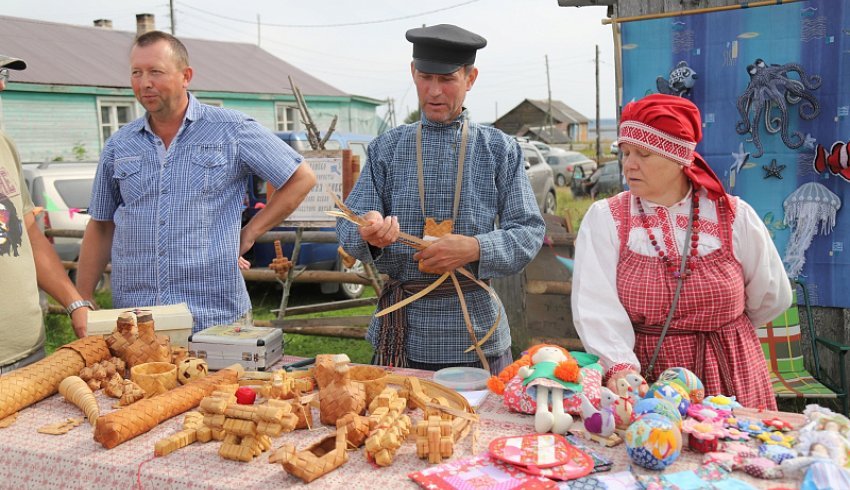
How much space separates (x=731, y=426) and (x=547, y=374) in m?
0.44

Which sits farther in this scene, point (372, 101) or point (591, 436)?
point (372, 101)

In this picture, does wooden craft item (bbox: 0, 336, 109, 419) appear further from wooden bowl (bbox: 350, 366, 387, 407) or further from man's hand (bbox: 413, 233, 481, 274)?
man's hand (bbox: 413, 233, 481, 274)

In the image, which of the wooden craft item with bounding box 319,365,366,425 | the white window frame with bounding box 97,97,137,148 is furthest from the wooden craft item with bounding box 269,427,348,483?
the white window frame with bounding box 97,97,137,148

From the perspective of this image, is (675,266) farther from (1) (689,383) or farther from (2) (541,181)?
(2) (541,181)

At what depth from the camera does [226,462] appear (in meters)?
1.53

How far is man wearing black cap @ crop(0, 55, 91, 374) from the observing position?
2168 millimetres

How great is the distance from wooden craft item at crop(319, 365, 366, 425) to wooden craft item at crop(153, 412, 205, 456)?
281mm

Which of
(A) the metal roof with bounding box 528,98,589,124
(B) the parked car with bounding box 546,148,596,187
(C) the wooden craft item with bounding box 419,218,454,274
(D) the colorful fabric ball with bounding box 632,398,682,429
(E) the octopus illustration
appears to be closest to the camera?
(D) the colorful fabric ball with bounding box 632,398,682,429

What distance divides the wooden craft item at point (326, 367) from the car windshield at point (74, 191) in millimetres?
6672

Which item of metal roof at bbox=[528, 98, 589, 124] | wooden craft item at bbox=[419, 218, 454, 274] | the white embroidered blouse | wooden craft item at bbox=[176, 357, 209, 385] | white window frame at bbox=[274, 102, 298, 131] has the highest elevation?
metal roof at bbox=[528, 98, 589, 124]

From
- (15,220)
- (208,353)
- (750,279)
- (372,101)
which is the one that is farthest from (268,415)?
(372,101)

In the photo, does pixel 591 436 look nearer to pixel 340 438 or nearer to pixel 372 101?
pixel 340 438

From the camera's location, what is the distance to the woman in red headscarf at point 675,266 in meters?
1.96

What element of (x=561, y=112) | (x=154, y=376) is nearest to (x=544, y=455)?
(x=154, y=376)
